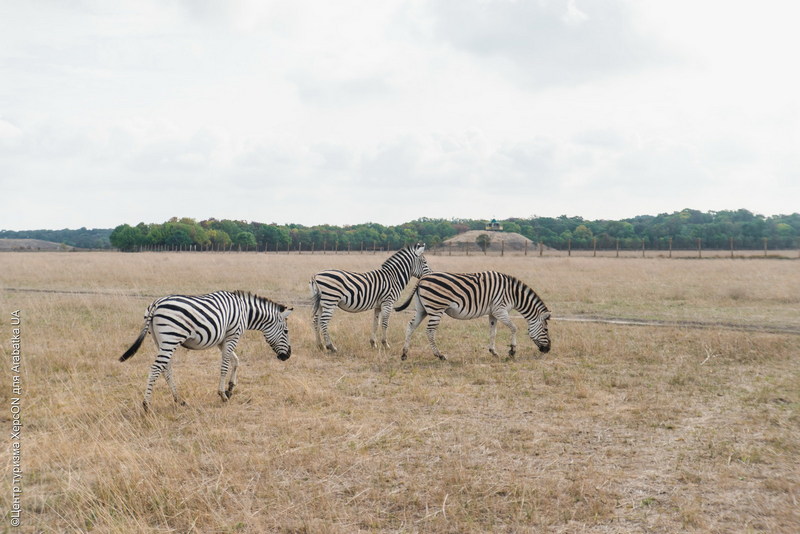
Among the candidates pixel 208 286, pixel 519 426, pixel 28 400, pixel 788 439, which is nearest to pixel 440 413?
pixel 519 426

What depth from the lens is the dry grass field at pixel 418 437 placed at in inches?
198

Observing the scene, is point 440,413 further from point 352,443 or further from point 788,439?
point 788,439

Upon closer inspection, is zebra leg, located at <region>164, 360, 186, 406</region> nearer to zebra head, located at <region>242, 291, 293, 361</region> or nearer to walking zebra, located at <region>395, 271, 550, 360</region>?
zebra head, located at <region>242, 291, 293, 361</region>

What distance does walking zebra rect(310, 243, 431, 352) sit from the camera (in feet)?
40.4

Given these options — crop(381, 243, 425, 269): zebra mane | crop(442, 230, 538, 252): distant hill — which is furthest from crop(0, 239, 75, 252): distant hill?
crop(381, 243, 425, 269): zebra mane

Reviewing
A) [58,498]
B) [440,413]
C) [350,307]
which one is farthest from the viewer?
[350,307]

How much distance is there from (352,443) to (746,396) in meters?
6.04

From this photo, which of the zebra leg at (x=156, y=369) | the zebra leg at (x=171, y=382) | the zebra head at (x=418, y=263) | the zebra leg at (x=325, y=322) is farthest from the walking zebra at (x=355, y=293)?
the zebra leg at (x=156, y=369)

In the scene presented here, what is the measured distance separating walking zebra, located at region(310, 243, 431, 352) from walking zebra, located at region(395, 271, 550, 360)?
3.75 feet

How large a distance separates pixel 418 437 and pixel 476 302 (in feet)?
17.5

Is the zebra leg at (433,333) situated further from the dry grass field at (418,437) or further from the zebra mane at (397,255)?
the zebra mane at (397,255)

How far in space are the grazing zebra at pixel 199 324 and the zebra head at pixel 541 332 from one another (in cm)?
549

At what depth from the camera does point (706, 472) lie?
5.88 metres

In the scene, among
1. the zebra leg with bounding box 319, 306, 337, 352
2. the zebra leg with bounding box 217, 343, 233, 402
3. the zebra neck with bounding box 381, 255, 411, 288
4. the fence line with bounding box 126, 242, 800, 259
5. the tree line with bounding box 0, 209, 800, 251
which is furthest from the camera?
the tree line with bounding box 0, 209, 800, 251
